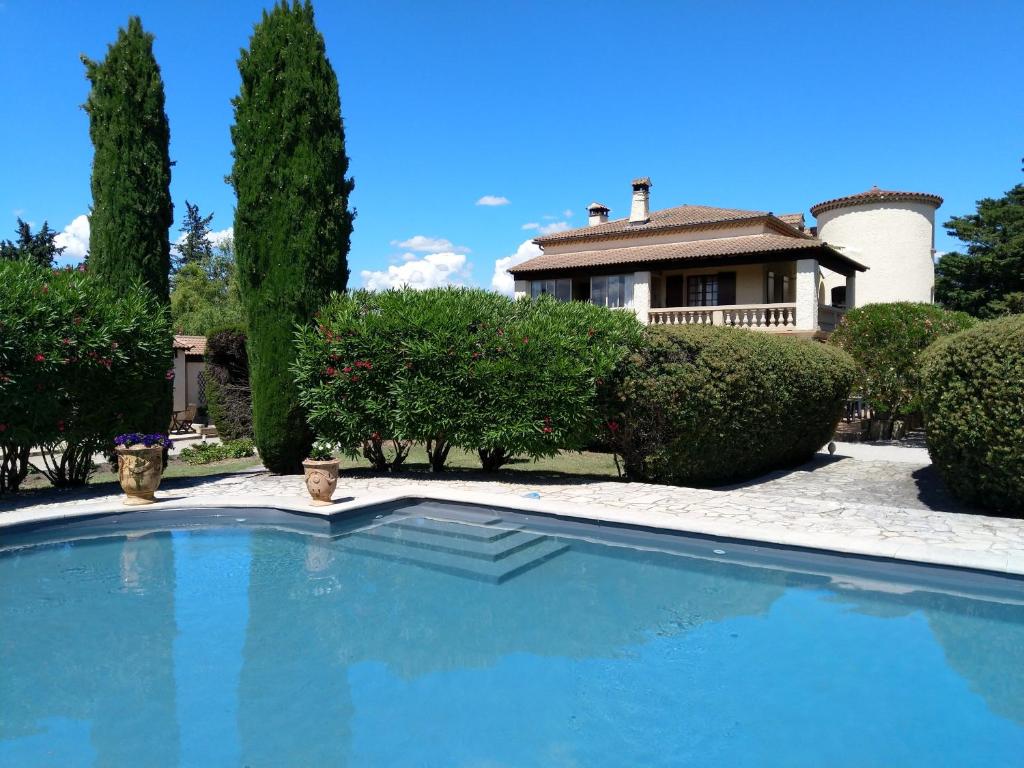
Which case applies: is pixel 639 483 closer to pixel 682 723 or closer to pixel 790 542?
pixel 790 542

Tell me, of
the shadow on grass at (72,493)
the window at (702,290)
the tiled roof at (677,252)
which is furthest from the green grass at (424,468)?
the window at (702,290)

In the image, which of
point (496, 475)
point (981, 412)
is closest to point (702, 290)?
point (496, 475)

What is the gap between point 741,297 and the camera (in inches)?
1083

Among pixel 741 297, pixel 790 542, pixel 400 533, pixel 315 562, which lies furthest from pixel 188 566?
pixel 741 297

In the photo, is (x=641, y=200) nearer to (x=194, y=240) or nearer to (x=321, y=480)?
(x=321, y=480)

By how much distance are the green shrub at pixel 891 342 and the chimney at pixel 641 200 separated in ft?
50.3

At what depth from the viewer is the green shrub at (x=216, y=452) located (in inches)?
679

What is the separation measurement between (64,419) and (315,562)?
213 inches

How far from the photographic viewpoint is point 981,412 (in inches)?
326

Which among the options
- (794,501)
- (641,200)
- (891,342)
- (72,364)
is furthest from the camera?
(641,200)

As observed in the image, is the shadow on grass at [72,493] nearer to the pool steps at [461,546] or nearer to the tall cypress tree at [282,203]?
the tall cypress tree at [282,203]

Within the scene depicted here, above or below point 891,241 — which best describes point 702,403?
below

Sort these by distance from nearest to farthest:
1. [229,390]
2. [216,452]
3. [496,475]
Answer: [496,475] → [216,452] → [229,390]

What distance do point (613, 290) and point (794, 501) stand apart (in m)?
19.6
